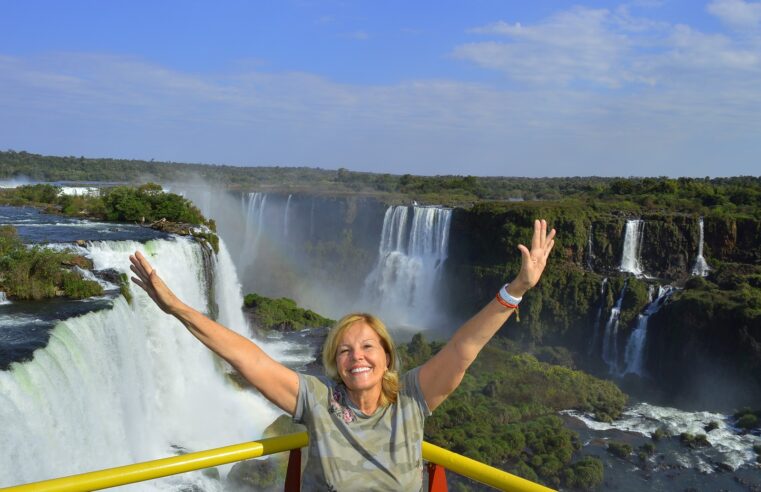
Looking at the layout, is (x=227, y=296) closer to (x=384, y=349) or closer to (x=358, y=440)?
(x=384, y=349)

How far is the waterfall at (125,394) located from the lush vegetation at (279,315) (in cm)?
618

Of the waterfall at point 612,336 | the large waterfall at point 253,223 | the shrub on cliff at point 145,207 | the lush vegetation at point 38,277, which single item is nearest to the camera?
the lush vegetation at point 38,277

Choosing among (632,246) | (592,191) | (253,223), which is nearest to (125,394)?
(632,246)

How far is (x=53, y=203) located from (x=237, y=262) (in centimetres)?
1086

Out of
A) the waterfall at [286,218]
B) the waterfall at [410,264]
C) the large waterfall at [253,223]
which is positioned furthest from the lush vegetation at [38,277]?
the waterfall at [286,218]

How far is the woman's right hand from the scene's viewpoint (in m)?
2.35

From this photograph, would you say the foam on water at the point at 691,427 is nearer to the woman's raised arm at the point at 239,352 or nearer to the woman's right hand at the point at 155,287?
the woman's raised arm at the point at 239,352

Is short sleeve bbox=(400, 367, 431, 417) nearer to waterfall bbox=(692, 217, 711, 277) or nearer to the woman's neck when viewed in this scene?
the woman's neck

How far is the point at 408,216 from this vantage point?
31.1 meters

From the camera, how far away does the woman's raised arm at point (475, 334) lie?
2.30m

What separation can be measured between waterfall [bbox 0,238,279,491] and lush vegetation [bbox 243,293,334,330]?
6.18 metres

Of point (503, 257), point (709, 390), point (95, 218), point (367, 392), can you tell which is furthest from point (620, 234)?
point (367, 392)

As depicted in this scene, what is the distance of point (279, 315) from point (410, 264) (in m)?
8.71

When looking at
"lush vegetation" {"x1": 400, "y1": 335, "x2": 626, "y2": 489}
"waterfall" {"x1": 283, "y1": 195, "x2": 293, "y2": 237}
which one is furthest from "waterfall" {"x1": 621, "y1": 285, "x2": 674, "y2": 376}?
"waterfall" {"x1": 283, "y1": 195, "x2": 293, "y2": 237}
